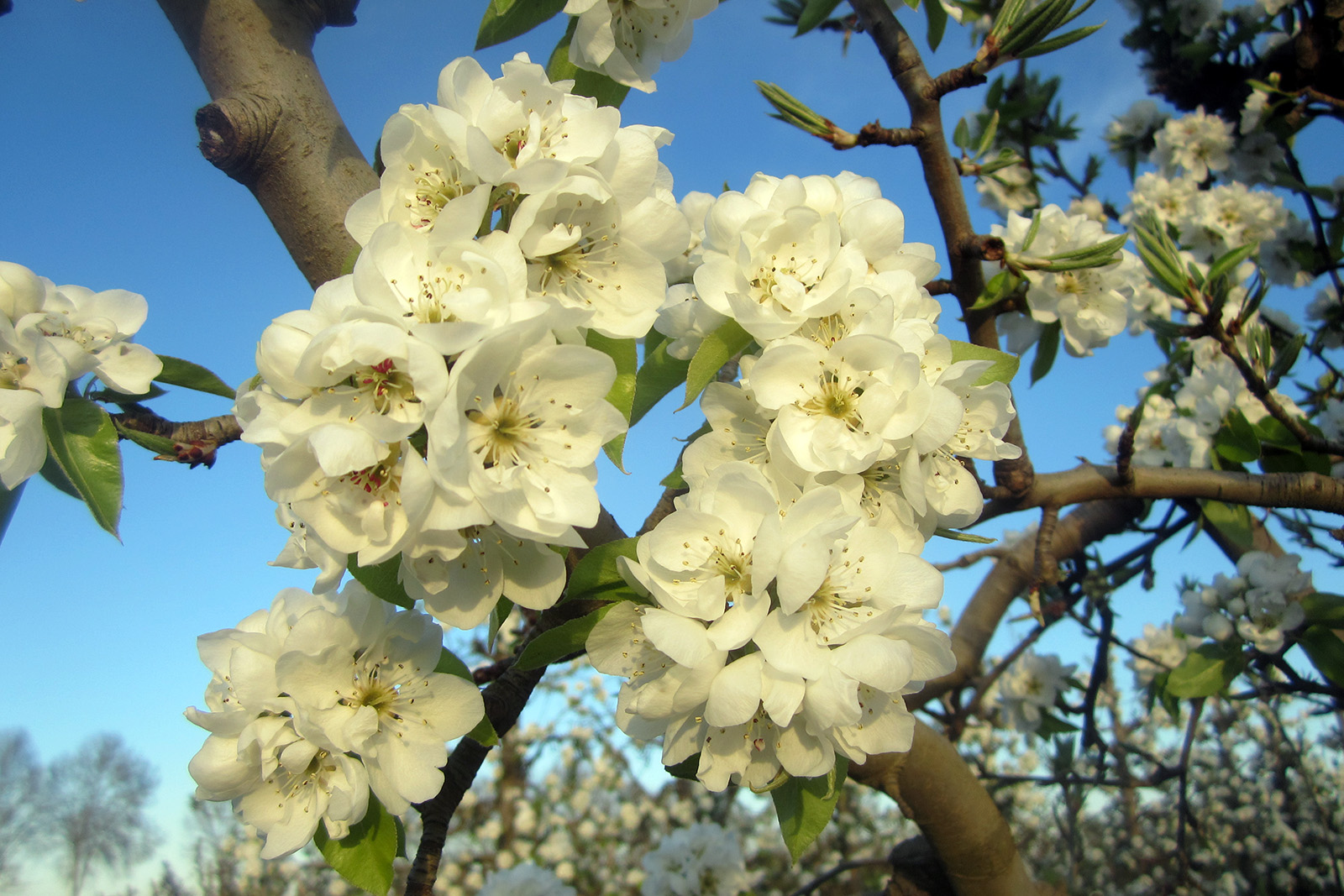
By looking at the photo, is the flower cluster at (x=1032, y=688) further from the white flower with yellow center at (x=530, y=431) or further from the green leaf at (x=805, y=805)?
the white flower with yellow center at (x=530, y=431)

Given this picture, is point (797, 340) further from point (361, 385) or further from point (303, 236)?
Result: point (303, 236)

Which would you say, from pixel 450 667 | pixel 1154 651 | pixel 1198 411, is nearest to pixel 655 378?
pixel 450 667

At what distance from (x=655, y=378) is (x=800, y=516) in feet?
1.08

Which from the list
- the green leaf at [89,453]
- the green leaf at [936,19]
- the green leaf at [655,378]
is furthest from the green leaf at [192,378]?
the green leaf at [936,19]

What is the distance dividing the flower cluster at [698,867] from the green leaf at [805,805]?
2.33m

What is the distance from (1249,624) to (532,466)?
2590mm

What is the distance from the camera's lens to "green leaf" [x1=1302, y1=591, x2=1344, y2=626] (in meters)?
2.33

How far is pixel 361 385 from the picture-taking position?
2.76 ft

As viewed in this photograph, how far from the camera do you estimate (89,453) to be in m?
1.15

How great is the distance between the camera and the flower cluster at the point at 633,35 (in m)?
1.13

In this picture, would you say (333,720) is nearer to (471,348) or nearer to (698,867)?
(471,348)

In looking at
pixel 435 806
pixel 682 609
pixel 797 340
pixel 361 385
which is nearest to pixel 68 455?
pixel 361 385

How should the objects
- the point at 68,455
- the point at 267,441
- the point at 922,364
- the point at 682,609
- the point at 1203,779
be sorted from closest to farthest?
the point at 267,441
the point at 682,609
the point at 922,364
the point at 68,455
the point at 1203,779

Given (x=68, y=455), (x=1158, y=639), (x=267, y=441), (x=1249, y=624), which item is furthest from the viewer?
(x=1158, y=639)
